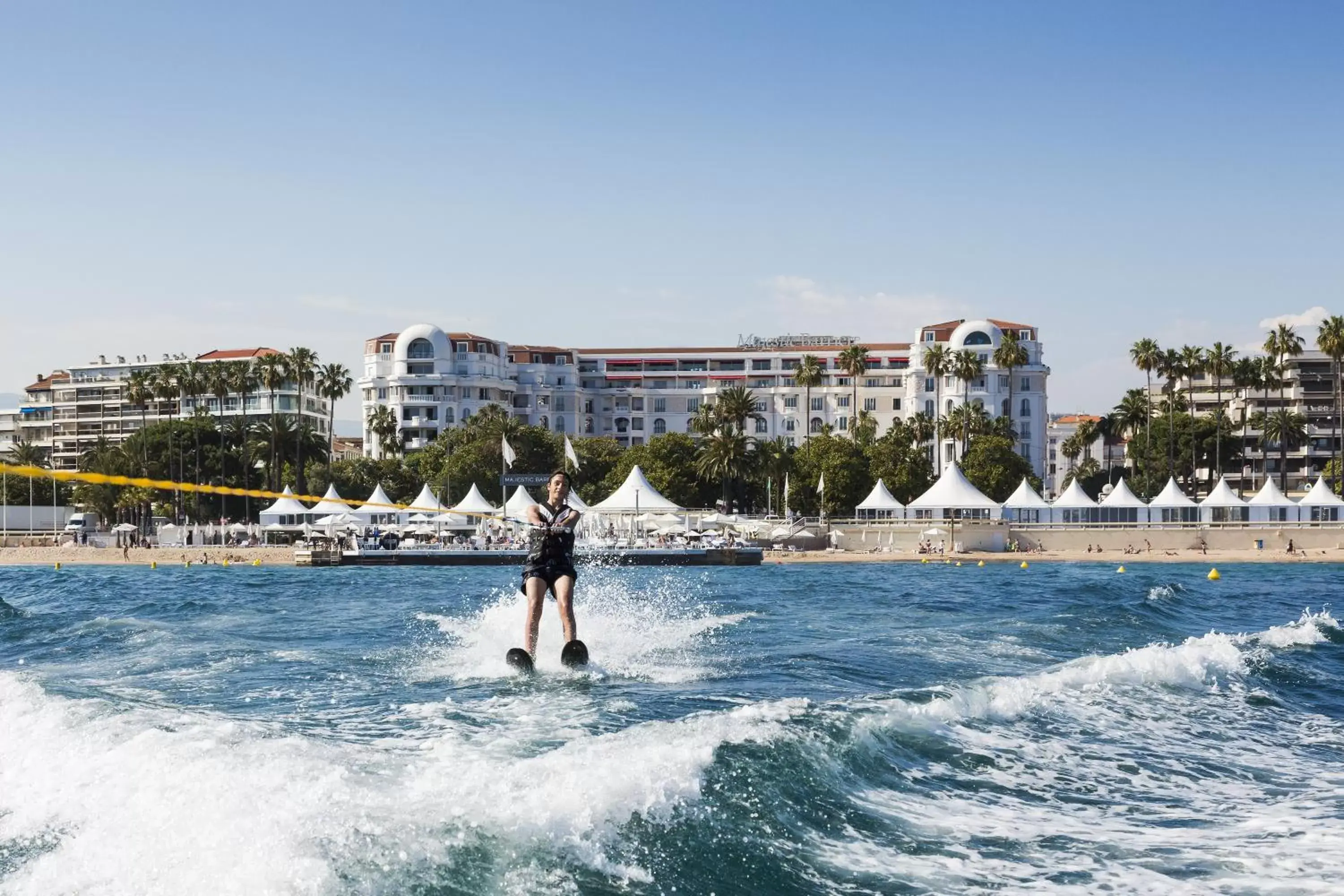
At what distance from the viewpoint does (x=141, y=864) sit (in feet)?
22.5

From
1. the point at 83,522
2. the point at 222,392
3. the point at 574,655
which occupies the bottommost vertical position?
the point at 83,522

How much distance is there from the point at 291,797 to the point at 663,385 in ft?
461

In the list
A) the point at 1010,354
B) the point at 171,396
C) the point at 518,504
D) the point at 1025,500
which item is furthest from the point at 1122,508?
the point at 171,396

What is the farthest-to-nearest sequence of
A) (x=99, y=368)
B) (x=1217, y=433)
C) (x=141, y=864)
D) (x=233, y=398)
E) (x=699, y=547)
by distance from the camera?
(x=99, y=368) → (x=233, y=398) → (x=1217, y=433) → (x=699, y=547) → (x=141, y=864)

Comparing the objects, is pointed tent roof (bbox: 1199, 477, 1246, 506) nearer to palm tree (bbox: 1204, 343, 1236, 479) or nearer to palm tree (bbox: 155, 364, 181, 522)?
palm tree (bbox: 1204, 343, 1236, 479)

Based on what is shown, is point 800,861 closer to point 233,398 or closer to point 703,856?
point 703,856

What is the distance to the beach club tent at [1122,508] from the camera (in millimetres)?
74375

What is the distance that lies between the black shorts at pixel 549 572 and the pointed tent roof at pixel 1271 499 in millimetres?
68960

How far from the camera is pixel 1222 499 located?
248ft

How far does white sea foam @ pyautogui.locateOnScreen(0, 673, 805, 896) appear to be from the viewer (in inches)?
270

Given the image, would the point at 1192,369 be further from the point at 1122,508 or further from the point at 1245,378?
the point at 1122,508

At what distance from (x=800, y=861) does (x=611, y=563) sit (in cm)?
4972

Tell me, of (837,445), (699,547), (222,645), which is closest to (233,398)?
(837,445)

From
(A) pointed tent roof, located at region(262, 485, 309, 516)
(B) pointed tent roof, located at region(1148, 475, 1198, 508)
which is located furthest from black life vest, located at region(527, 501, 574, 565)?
(A) pointed tent roof, located at region(262, 485, 309, 516)
